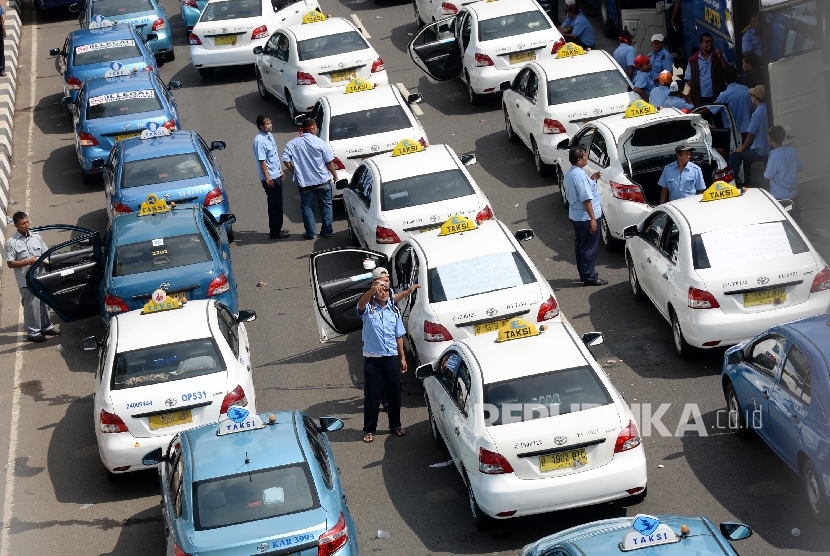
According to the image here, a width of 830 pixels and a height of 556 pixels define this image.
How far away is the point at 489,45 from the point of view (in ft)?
74.6

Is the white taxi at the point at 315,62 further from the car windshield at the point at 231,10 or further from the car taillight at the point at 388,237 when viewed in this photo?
the car taillight at the point at 388,237

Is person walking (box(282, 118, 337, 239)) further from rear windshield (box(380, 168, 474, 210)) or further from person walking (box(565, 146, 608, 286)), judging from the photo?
person walking (box(565, 146, 608, 286))

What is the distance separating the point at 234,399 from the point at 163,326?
131 cm

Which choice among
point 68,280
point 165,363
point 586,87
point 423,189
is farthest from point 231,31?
point 165,363

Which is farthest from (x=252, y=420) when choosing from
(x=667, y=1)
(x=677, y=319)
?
(x=667, y=1)

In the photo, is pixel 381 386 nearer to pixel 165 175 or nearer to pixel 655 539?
pixel 655 539

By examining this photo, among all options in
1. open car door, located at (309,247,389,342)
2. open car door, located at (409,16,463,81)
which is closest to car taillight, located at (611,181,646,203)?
open car door, located at (309,247,389,342)

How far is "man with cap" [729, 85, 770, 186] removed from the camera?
1770 cm

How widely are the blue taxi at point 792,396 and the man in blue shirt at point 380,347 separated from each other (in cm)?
302

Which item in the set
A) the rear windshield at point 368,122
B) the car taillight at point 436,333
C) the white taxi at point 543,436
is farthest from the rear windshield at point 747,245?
the rear windshield at point 368,122

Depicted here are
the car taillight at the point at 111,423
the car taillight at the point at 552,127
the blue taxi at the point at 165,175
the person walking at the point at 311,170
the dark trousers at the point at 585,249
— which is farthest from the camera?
the car taillight at the point at 552,127

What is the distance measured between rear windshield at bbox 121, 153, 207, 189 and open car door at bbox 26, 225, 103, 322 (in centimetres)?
228

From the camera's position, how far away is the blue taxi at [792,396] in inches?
418

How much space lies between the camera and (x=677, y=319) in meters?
14.2
